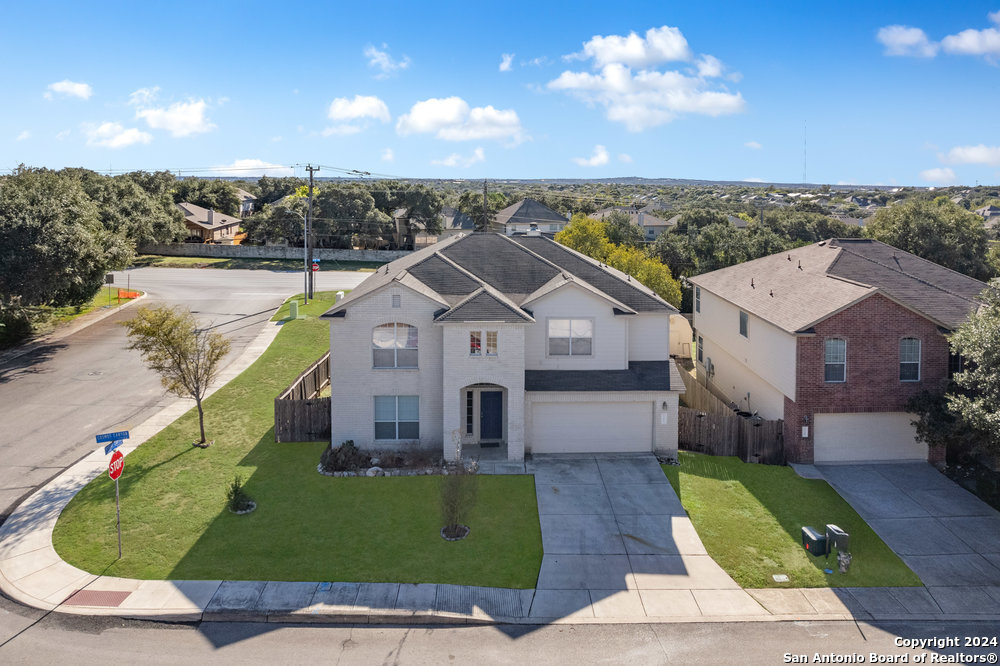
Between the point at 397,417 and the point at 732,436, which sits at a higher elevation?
the point at 397,417

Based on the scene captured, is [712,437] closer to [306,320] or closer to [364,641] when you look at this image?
[364,641]

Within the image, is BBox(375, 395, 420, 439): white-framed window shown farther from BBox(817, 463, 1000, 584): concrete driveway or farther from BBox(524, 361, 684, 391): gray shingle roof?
BBox(817, 463, 1000, 584): concrete driveway

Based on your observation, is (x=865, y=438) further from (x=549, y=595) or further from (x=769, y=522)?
(x=549, y=595)

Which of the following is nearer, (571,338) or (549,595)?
(549,595)

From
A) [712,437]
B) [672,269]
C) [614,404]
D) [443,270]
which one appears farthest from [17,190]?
[672,269]

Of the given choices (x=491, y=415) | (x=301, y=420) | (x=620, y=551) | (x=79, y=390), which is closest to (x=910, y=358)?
(x=620, y=551)

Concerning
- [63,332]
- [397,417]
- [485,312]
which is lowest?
[397,417]

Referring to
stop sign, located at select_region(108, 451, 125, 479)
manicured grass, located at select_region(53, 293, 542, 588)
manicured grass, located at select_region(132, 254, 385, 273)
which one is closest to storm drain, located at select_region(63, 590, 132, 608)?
manicured grass, located at select_region(53, 293, 542, 588)
